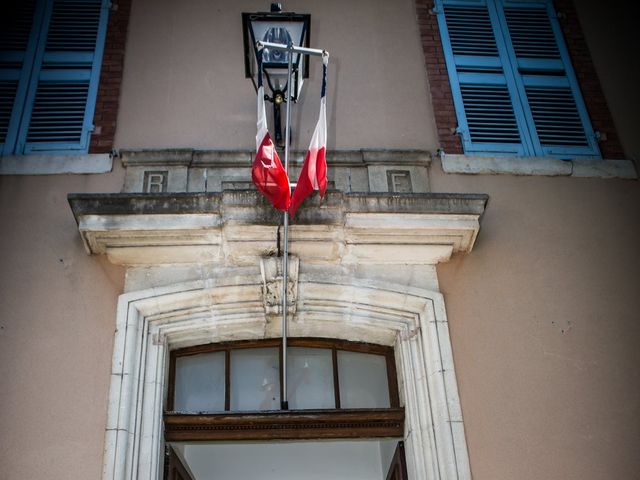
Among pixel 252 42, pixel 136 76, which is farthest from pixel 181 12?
pixel 252 42

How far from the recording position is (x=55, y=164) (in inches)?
184

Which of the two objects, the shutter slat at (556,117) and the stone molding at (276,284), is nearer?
the stone molding at (276,284)

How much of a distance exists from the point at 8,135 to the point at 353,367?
2732 millimetres

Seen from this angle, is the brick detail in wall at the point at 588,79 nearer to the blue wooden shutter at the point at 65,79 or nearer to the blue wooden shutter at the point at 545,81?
the blue wooden shutter at the point at 545,81

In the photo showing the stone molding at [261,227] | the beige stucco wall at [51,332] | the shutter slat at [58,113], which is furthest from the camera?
the shutter slat at [58,113]

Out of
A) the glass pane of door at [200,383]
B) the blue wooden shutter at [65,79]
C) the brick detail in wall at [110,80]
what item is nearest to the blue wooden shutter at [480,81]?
the glass pane of door at [200,383]

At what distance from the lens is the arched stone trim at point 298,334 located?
12.1ft

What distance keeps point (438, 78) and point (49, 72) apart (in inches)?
110

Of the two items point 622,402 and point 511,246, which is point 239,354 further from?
point 622,402

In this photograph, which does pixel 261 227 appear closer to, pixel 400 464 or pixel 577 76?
pixel 400 464

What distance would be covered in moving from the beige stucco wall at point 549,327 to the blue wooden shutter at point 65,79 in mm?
2446

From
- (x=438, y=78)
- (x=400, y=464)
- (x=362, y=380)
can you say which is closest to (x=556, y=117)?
(x=438, y=78)

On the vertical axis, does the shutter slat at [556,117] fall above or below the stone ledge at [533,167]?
above

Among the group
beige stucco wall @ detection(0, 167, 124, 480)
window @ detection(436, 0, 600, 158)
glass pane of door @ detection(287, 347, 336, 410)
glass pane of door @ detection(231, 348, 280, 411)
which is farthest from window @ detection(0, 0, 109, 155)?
window @ detection(436, 0, 600, 158)
